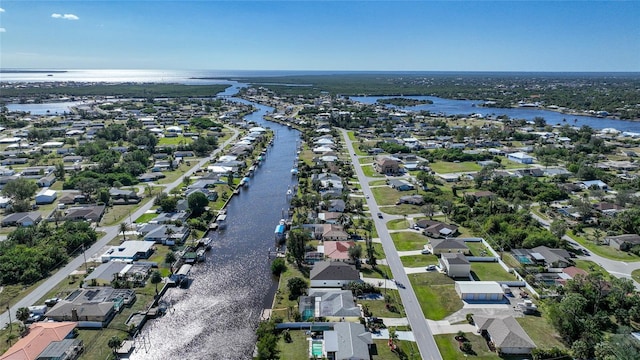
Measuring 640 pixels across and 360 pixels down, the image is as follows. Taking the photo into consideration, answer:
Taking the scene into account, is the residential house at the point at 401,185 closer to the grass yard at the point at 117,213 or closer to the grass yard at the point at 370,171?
the grass yard at the point at 370,171

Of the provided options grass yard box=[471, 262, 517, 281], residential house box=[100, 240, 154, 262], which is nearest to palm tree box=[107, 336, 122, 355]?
residential house box=[100, 240, 154, 262]

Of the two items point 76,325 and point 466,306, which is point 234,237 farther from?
point 466,306

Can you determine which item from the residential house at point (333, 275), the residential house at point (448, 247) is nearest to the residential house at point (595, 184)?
the residential house at point (448, 247)

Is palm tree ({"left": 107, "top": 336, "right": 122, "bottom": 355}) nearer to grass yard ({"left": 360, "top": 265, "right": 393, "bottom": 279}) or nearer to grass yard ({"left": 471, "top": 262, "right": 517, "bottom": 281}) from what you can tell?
grass yard ({"left": 360, "top": 265, "right": 393, "bottom": 279})

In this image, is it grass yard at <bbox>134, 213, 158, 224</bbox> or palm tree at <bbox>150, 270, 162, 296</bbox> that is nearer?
palm tree at <bbox>150, 270, 162, 296</bbox>

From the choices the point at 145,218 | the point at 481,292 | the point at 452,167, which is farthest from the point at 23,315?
the point at 452,167

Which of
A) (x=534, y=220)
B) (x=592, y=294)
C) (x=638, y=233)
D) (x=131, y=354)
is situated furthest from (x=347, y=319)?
(x=638, y=233)
